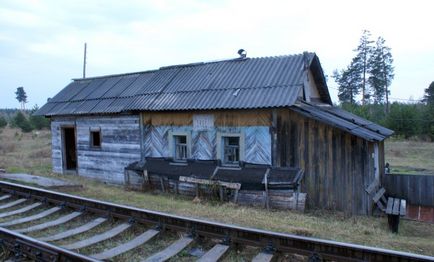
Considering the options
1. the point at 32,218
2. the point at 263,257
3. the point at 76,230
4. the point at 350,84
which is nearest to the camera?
the point at 263,257

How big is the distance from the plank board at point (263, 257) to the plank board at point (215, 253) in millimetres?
514

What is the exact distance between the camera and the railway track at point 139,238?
518 cm

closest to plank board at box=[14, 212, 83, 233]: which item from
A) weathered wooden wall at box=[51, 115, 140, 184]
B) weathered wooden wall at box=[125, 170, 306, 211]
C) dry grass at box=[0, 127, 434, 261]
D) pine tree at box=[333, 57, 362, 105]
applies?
dry grass at box=[0, 127, 434, 261]

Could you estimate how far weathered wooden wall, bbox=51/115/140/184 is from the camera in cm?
1523

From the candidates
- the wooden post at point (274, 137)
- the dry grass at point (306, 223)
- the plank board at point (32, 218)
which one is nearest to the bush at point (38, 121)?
the dry grass at point (306, 223)

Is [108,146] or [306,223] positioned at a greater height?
[108,146]

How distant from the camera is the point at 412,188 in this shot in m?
13.4

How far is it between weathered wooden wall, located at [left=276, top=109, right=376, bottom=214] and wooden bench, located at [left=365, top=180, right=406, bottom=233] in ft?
1.92

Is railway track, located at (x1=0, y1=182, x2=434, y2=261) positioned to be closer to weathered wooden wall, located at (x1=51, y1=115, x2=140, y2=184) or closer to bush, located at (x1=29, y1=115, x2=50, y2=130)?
weathered wooden wall, located at (x1=51, y1=115, x2=140, y2=184)

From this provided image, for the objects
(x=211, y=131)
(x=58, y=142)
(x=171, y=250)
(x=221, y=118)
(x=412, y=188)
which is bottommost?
(x=412, y=188)

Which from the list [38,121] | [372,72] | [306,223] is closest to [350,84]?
[372,72]

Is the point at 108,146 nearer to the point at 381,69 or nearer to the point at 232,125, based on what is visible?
the point at 232,125

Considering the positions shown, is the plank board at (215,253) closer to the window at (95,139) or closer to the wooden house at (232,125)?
the wooden house at (232,125)

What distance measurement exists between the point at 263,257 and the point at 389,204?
7.18 m
